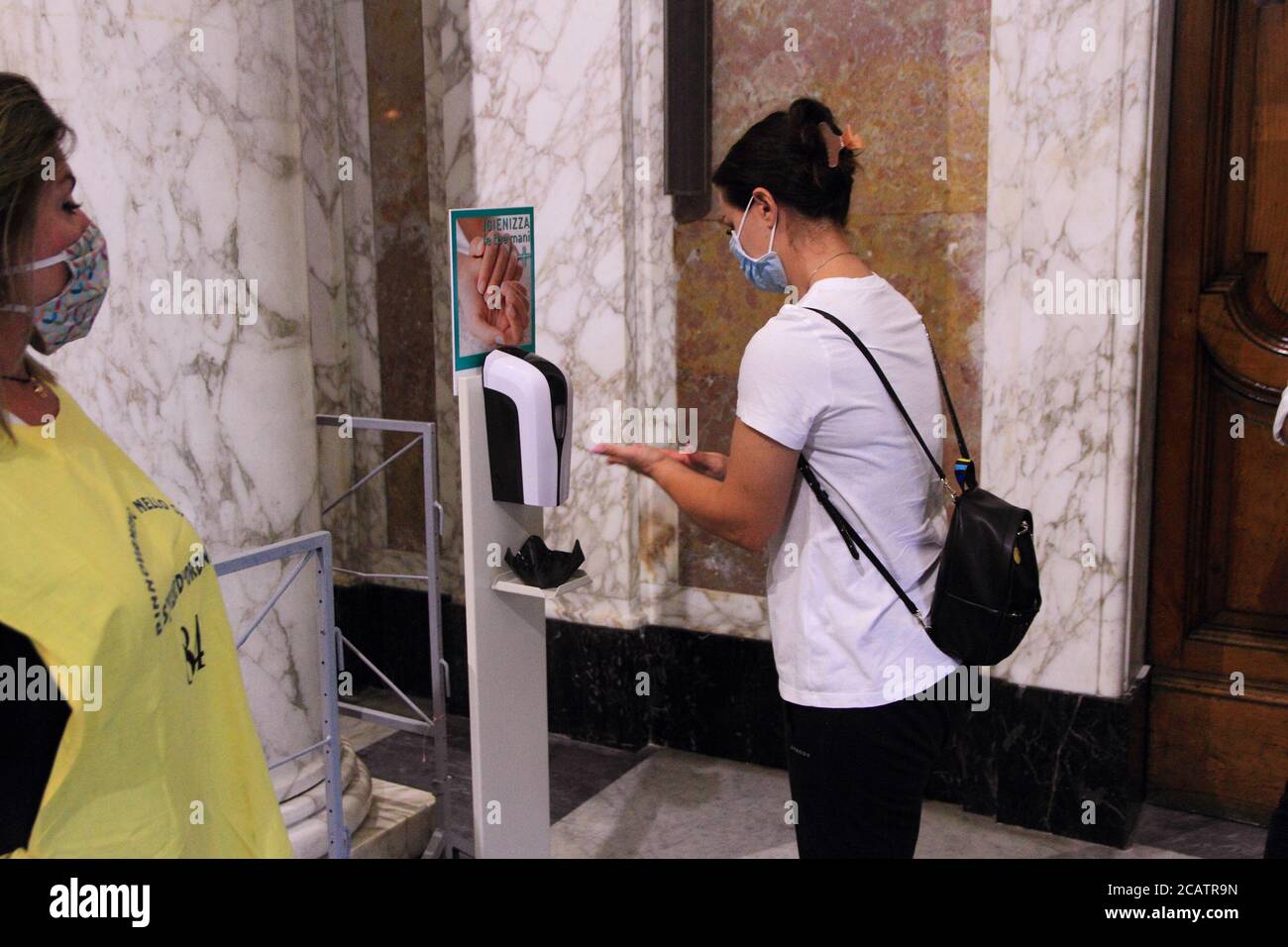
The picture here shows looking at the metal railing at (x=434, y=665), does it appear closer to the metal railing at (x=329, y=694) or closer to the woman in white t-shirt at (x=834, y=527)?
the metal railing at (x=329, y=694)

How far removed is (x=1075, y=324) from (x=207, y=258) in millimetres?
2275

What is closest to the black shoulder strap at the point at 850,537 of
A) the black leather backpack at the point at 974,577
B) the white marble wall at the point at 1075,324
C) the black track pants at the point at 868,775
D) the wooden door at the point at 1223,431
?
the black leather backpack at the point at 974,577

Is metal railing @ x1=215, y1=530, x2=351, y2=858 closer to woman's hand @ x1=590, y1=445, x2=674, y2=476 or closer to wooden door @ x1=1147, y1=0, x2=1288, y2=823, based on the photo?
woman's hand @ x1=590, y1=445, x2=674, y2=476

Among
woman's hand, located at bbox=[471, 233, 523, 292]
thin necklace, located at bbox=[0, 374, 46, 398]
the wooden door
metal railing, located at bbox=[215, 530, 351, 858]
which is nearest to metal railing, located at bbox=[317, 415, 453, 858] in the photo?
metal railing, located at bbox=[215, 530, 351, 858]

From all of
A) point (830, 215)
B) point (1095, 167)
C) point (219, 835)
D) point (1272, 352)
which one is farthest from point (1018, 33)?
point (219, 835)

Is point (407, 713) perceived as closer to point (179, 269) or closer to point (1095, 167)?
point (179, 269)

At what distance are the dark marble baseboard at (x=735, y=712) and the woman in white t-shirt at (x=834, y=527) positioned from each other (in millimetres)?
1535

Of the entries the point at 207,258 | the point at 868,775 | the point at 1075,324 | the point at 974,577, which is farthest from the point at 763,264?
the point at 1075,324

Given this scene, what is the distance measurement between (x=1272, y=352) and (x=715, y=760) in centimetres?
214

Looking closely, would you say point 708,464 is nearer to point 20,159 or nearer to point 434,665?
point 434,665

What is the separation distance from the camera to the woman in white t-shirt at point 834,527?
2.11 metres

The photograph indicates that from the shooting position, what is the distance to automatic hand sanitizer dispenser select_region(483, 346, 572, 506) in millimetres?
2875

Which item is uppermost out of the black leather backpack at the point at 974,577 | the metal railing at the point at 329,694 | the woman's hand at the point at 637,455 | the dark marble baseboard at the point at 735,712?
the woman's hand at the point at 637,455

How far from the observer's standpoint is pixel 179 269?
2881 mm
